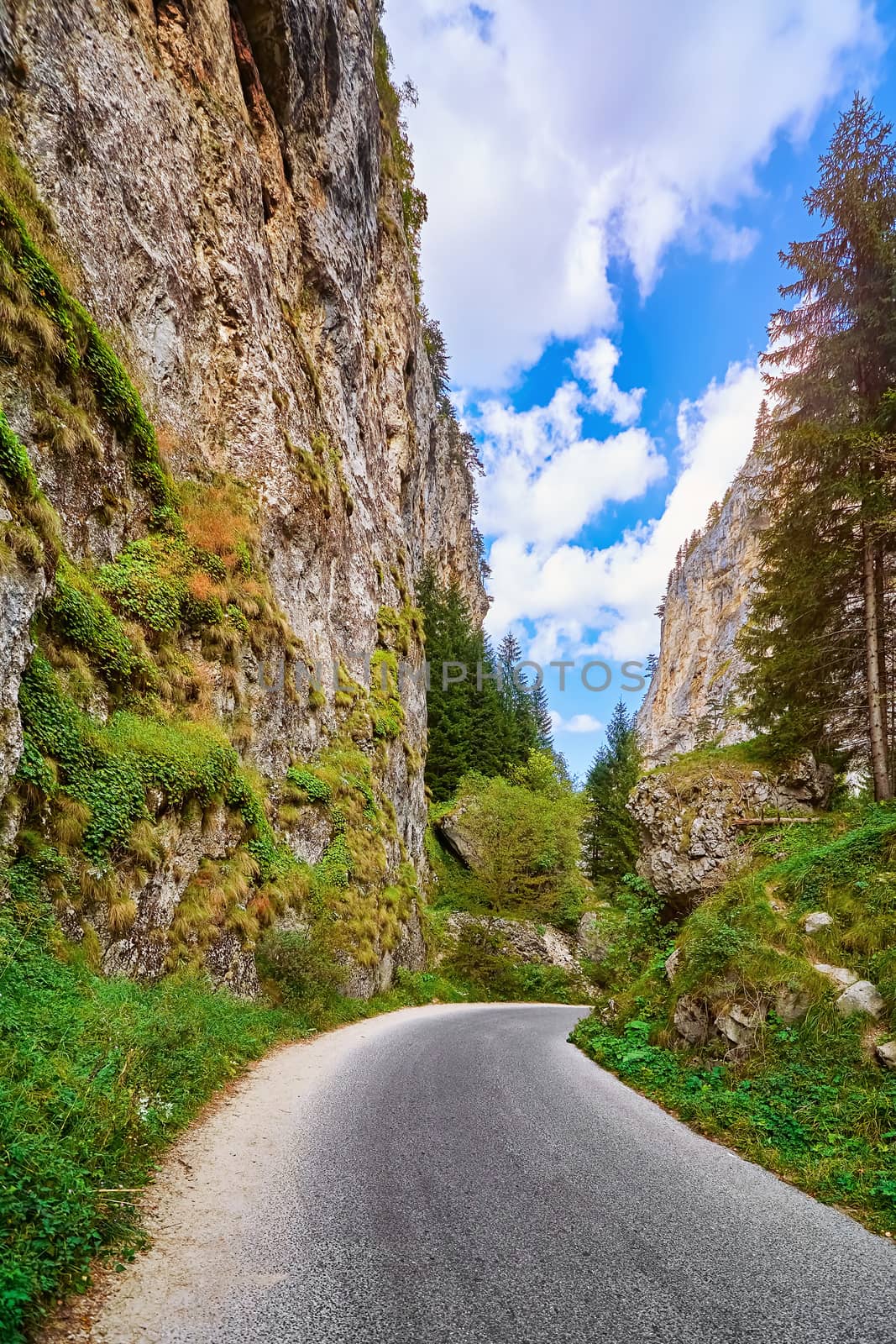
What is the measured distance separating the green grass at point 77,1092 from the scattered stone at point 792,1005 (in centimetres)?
595

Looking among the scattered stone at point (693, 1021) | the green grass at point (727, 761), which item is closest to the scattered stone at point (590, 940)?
the green grass at point (727, 761)

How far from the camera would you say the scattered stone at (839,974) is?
5840mm

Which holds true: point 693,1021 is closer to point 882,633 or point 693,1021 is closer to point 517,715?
point 882,633

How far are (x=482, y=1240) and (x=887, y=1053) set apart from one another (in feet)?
13.4

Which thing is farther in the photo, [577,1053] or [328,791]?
[328,791]

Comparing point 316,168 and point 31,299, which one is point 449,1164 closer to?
point 31,299

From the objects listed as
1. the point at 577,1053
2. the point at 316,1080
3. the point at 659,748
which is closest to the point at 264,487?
the point at 316,1080

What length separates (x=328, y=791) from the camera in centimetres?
1445

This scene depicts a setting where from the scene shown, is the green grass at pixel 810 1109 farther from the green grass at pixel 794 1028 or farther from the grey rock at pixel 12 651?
the grey rock at pixel 12 651

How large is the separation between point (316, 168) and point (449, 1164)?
86.2 feet

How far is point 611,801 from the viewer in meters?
30.2

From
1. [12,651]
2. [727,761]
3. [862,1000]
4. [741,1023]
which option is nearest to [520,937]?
[727,761]

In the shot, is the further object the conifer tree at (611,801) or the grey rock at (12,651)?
the conifer tree at (611,801)

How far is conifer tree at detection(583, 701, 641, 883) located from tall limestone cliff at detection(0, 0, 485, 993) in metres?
10.7
